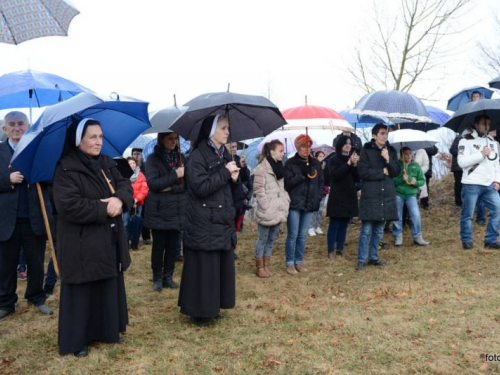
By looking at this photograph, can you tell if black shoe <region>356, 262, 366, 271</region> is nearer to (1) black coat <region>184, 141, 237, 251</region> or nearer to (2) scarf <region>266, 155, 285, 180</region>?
(2) scarf <region>266, 155, 285, 180</region>

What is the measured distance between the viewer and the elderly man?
4898 millimetres

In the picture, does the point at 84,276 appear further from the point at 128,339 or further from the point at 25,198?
the point at 25,198

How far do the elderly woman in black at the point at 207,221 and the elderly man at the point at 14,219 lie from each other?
1.68 meters

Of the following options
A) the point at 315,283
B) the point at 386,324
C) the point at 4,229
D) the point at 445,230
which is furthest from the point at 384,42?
the point at 4,229

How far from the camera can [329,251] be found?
26.2 feet

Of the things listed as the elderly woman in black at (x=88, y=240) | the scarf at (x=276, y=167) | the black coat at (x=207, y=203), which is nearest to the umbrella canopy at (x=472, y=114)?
the scarf at (x=276, y=167)

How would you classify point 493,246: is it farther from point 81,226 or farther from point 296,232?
point 81,226

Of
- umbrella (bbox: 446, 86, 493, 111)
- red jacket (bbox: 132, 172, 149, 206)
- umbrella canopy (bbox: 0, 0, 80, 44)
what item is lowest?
red jacket (bbox: 132, 172, 149, 206)

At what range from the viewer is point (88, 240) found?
3.89 meters

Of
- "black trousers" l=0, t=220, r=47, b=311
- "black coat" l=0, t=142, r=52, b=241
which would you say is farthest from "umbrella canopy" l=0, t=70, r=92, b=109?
"black trousers" l=0, t=220, r=47, b=311

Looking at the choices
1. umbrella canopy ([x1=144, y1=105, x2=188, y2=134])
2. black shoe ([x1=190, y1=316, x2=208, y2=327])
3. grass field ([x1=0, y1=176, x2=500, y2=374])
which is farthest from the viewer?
umbrella canopy ([x1=144, y1=105, x2=188, y2=134])

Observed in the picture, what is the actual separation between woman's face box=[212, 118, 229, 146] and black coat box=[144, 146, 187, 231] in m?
1.24

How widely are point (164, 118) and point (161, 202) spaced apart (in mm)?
1030

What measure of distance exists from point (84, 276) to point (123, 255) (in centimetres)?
42
